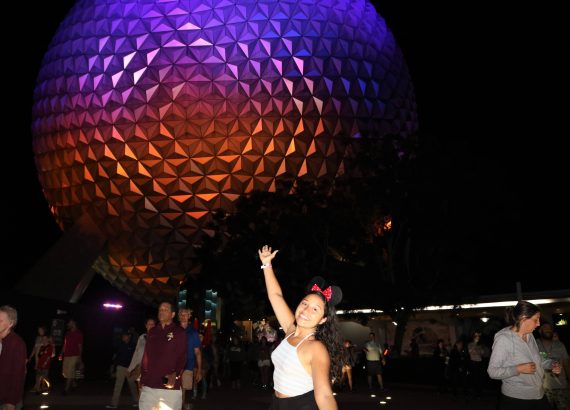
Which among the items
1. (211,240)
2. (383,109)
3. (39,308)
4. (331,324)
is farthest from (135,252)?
(331,324)

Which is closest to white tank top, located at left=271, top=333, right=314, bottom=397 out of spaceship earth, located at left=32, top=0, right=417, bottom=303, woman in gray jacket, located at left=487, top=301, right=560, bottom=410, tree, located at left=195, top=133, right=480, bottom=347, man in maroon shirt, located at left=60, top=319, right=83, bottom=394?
woman in gray jacket, located at left=487, top=301, right=560, bottom=410

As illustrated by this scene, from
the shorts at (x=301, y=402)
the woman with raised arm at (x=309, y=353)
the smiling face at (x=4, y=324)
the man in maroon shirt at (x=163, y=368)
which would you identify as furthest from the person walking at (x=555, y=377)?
the smiling face at (x=4, y=324)

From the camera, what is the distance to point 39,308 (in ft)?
68.3

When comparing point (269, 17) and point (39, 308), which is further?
point (269, 17)

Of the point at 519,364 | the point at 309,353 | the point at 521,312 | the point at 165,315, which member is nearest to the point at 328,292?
the point at 309,353

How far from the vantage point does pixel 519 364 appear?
5566 mm

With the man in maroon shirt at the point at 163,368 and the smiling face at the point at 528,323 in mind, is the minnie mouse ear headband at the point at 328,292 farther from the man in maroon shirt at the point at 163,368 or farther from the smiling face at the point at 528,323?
the man in maroon shirt at the point at 163,368

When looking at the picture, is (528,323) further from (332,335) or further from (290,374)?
(290,374)

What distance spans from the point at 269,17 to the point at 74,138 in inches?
393

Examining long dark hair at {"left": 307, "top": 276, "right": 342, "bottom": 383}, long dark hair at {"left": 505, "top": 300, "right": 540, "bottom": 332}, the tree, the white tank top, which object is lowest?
the white tank top

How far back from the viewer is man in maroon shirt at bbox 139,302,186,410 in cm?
707

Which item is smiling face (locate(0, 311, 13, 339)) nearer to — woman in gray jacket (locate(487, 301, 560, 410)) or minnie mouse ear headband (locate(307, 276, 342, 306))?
minnie mouse ear headband (locate(307, 276, 342, 306))

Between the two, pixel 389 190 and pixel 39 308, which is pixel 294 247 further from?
pixel 39 308

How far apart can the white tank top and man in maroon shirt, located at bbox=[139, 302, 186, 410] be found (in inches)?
114
